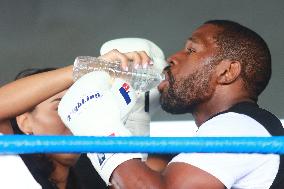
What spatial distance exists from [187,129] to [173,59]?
142 cm

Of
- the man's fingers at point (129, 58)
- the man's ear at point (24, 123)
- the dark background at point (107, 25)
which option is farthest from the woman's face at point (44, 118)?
the dark background at point (107, 25)

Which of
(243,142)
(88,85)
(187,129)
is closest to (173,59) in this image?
(88,85)

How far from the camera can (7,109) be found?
1.55 m

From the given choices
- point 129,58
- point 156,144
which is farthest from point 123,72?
point 156,144

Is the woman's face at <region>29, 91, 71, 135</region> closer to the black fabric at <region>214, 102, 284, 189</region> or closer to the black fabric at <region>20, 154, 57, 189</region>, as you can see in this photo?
the black fabric at <region>20, 154, 57, 189</region>

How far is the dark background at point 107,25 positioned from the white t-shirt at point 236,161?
1536 mm

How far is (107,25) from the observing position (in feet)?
9.49

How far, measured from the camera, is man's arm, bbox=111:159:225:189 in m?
1.23

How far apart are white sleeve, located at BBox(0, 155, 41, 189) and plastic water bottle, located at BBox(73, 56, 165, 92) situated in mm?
276

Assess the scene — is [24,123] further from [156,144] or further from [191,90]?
[156,144]

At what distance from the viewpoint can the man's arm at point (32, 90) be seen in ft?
5.03

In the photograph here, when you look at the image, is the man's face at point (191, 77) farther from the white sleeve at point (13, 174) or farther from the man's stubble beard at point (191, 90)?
the white sleeve at point (13, 174)

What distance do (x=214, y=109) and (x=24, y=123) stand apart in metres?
0.53

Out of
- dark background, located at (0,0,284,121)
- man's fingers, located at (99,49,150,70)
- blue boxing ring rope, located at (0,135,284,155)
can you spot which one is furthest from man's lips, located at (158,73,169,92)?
dark background, located at (0,0,284,121)
